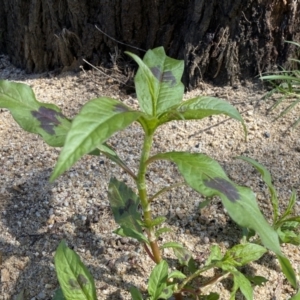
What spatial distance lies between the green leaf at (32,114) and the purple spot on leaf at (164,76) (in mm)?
281

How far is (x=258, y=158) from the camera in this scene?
2.19m

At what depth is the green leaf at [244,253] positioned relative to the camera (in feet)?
5.07

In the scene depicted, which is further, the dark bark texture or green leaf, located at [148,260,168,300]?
the dark bark texture

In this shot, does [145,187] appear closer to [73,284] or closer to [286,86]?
[73,284]

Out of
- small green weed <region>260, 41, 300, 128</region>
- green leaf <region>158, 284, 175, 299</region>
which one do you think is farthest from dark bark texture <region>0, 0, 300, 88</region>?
green leaf <region>158, 284, 175, 299</region>

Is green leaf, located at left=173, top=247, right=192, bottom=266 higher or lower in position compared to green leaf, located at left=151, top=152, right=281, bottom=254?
lower

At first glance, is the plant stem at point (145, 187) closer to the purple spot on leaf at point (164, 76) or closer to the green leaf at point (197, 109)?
the green leaf at point (197, 109)

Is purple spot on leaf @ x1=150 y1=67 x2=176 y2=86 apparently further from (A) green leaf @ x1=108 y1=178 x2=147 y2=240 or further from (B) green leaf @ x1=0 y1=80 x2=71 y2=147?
(A) green leaf @ x1=108 y1=178 x2=147 y2=240

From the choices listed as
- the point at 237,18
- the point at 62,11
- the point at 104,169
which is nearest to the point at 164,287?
the point at 104,169

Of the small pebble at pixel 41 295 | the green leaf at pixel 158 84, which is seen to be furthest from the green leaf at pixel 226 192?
the small pebble at pixel 41 295

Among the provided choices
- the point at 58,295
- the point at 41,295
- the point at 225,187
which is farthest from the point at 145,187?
the point at 41,295

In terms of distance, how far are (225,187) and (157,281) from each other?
41 centimetres

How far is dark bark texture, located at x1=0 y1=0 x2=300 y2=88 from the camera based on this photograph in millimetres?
2486

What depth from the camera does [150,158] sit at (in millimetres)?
1343
